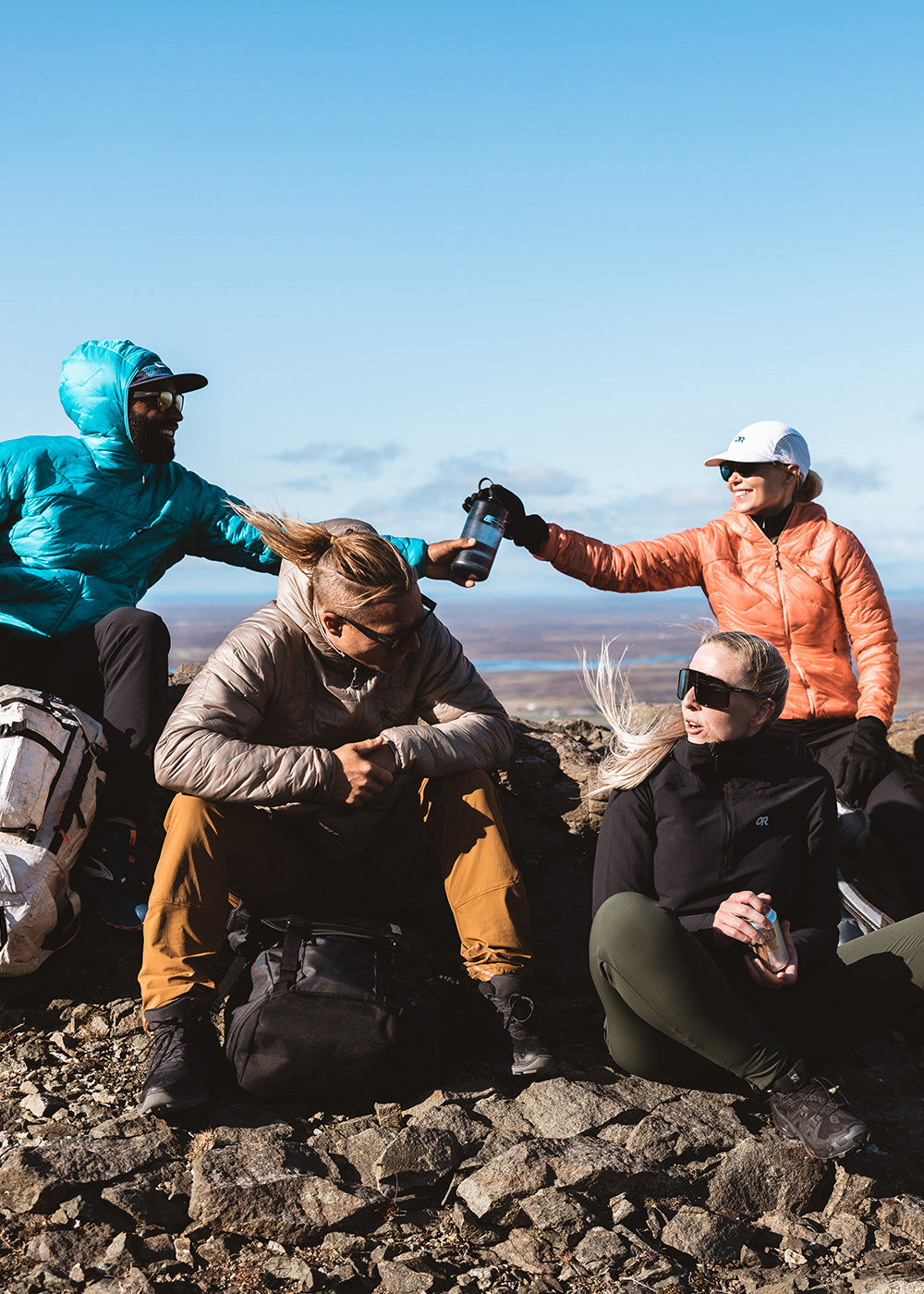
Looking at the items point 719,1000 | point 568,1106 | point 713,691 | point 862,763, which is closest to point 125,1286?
point 568,1106

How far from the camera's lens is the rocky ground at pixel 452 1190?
3.05 m

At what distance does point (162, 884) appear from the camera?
12.1ft

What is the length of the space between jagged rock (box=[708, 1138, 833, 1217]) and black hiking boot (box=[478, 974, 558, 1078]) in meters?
0.64

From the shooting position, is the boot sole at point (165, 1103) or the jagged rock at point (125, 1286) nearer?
the jagged rock at point (125, 1286)

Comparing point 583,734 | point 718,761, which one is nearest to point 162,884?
point 718,761

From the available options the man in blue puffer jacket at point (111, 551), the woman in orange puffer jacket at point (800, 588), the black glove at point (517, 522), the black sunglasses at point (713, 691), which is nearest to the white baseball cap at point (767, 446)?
the woman in orange puffer jacket at point (800, 588)

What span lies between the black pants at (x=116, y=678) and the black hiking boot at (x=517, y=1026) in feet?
5.85

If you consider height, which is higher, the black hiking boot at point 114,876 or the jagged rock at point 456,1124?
the black hiking boot at point 114,876

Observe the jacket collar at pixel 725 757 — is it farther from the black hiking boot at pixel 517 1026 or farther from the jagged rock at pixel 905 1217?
the jagged rock at pixel 905 1217

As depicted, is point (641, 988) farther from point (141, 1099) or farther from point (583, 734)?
point (583, 734)

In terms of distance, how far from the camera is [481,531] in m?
5.58

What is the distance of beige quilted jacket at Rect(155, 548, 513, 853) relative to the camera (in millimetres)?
3807

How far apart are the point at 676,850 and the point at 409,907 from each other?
1326mm

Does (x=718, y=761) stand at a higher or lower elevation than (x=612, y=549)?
lower
